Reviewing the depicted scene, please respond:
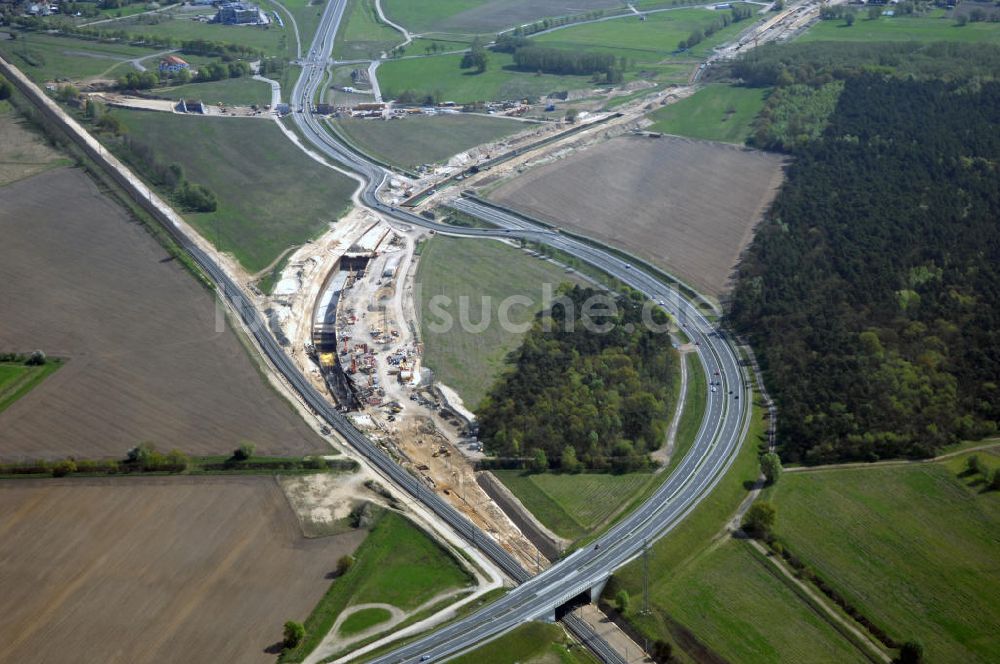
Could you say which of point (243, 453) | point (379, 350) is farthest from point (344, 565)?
point (379, 350)

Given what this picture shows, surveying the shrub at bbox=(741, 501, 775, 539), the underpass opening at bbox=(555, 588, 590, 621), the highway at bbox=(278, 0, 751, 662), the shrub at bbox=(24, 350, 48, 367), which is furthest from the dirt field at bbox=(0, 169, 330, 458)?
the shrub at bbox=(741, 501, 775, 539)

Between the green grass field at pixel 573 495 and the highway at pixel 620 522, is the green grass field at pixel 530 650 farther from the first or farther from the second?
the green grass field at pixel 573 495

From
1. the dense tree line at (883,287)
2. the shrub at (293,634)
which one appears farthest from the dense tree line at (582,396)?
the shrub at (293,634)

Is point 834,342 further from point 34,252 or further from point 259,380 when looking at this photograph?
point 34,252

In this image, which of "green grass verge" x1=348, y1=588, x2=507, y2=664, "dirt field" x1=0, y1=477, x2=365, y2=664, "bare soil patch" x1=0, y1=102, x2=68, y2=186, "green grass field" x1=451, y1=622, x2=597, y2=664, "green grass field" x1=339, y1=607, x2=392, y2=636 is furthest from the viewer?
"bare soil patch" x1=0, y1=102, x2=68, y2=186

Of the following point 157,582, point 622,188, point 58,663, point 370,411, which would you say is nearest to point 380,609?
point 157,582

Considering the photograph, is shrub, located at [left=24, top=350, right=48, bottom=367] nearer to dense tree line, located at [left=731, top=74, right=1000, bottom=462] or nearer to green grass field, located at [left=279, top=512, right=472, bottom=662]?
green grass field, located at [left=279, top=512, right=472, bottom=662]
